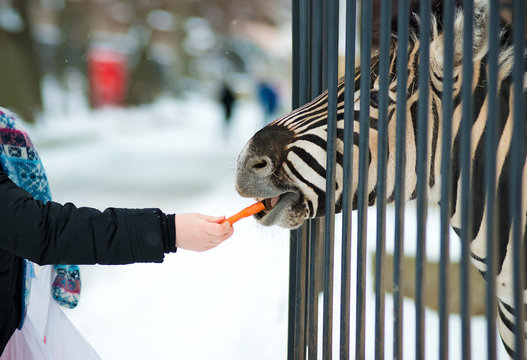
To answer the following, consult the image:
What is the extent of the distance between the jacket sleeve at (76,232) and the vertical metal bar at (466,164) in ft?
2.32

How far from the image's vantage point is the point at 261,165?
1513mm

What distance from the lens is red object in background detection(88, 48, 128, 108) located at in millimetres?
18281

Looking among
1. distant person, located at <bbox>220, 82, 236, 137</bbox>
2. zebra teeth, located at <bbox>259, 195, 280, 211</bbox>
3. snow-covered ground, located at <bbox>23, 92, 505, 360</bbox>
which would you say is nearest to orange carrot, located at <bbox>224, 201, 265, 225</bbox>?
zebra teeth, located at <bbox>259, 195, 280, 211</bbox>

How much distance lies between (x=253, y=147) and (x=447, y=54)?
0.55 meters

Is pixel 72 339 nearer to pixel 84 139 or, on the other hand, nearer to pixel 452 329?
pixel 452 329

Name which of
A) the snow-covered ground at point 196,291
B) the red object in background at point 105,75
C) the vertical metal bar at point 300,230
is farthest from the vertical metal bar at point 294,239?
the red object in background at point 105,75

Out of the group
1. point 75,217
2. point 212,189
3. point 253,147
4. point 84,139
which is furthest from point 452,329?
point 84,139

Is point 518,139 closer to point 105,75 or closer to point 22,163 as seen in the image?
point 22,163

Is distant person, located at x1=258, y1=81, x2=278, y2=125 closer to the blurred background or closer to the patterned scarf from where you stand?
the blurred background

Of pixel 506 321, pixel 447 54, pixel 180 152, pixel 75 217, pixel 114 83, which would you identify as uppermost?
pixel 114 83

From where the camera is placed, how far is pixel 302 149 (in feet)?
4.98

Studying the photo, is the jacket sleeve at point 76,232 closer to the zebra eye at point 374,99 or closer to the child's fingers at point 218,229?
the child's fingers at point 218,229

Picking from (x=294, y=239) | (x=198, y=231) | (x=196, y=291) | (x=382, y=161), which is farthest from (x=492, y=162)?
(x=196, y=291)

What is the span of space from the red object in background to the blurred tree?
6.04 metres
